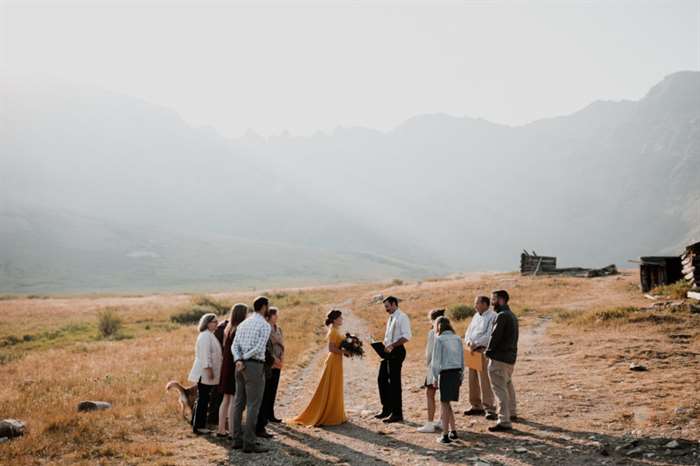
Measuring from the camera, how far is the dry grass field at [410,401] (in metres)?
9.83

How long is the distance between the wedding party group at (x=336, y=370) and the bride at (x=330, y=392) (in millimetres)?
23

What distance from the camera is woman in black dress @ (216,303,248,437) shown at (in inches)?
415

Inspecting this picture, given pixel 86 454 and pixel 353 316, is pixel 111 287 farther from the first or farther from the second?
pixel 86 454

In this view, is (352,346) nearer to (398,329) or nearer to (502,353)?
(398,329)

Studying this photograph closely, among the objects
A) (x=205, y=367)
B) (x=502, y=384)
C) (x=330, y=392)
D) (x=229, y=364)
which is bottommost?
(x=330, y=392)

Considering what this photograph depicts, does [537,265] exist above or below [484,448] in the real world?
above

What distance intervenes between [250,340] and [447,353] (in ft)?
13.0

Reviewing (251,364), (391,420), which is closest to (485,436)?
(391,420)

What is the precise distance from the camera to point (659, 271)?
1320 inches

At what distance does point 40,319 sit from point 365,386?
43367 mm

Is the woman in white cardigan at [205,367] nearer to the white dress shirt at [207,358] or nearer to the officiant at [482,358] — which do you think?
the white dress shirt at [207,358]

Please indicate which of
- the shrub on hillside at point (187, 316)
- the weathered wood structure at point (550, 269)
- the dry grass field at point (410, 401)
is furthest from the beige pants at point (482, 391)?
the weathered wood structure at point (550, 269)

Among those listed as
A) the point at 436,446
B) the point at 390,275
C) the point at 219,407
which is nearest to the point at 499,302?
the point at 436,446

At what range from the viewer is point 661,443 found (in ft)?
32.0
